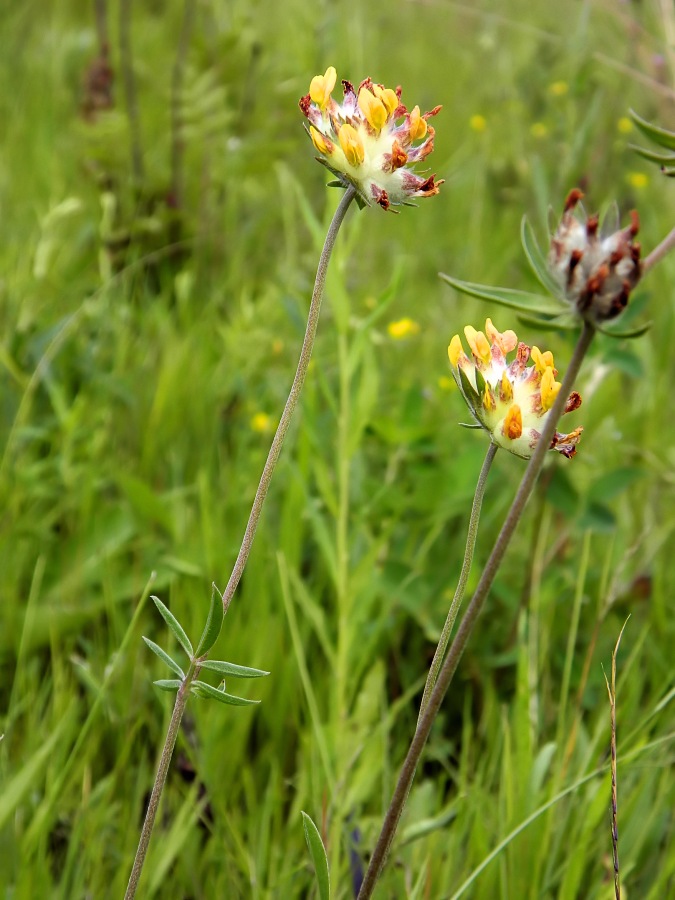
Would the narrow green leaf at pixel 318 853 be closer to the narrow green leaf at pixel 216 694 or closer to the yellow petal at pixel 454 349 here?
the narrow green leaf at pixel 216 694

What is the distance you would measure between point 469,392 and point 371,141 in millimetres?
221

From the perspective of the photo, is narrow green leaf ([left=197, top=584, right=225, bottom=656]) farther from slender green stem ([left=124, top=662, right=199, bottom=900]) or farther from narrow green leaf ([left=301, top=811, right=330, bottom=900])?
narrow green leaf ([left=301, top=811, right=330, bottom=900])

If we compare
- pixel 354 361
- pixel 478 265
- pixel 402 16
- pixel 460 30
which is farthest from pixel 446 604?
pixel 460 30

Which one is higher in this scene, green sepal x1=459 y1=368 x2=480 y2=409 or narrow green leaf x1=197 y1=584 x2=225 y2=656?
green sepal x1=459 y1=368 x2=480 y2=409

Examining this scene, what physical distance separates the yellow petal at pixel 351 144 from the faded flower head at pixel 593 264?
0.17 metres

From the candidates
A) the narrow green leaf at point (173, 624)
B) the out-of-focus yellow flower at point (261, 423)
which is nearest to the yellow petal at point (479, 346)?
the narrow green leaf at point (173, 624)

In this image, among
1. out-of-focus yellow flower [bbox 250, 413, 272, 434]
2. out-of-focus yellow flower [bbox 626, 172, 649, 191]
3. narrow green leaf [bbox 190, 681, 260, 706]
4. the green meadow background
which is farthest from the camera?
out-of-focus yellow flower [bbox 626, 172, 649, 191]

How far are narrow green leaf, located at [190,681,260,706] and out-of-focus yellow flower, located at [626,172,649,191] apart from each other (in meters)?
2.98

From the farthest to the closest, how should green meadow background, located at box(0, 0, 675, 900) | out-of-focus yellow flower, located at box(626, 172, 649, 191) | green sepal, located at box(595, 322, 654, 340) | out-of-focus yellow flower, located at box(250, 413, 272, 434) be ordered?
out-of-focus yellow flower, located at box(626, 172, 649, 191) → out-of-focus yellow flower, located at box(250, 413, 272, 434) → green meadow background, located at box(0, 0, 675, 900) → green sepal, located at box(595, 322, 654, 340)

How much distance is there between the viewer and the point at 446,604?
5.20ft

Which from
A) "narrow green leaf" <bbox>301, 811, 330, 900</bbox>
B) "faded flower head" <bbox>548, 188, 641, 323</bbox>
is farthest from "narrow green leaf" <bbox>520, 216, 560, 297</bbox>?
"narrow green leaf" <bbox>301, 811, 330, 900</bbox>

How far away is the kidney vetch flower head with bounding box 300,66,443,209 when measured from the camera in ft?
2.47

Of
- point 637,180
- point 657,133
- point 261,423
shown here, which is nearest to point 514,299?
point 657,133

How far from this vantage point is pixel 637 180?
328 cm
